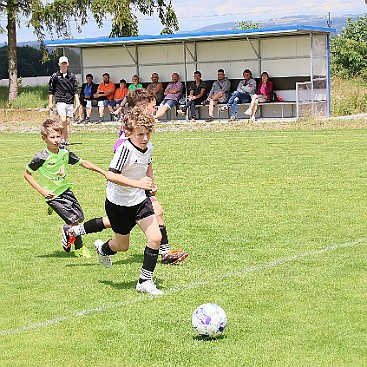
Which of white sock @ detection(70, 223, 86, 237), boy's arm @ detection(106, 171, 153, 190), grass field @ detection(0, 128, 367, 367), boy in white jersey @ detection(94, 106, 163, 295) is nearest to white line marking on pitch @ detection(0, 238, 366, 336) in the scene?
grass field @ detection(0, 128, 367, 367)

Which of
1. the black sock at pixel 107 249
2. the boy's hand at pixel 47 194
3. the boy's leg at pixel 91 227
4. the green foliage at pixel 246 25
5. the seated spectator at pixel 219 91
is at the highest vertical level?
the green foliage at pixel 246 25

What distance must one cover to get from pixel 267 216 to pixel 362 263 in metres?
2.91

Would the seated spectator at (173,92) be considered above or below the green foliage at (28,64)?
below

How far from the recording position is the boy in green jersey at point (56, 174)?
9.20 m

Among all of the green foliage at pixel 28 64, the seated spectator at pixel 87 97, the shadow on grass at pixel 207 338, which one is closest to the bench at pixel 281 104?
the seated spectator at pixel 87 97

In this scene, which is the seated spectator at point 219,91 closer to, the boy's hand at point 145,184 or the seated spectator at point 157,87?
the seated spectator at point 157,87

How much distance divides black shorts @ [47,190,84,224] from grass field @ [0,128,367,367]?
1.29 ft

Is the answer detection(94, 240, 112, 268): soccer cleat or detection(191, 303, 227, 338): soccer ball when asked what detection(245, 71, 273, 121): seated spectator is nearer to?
detection(94, 240, 112, 268): soccer cleat

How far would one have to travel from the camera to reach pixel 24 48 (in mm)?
65688

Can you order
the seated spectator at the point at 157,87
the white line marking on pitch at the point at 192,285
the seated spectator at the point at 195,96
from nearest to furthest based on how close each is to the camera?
the white line marking on pitch at the point at 192,285, the seated spectator at the point at 195,96, the seated spectator at the point at 157,87

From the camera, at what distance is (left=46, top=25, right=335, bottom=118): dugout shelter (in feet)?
93.1

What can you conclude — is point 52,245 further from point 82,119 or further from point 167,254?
point 82,119

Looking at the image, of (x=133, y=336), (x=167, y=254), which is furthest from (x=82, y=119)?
(x=133, y=336)

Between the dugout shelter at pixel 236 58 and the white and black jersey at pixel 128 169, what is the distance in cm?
1978
